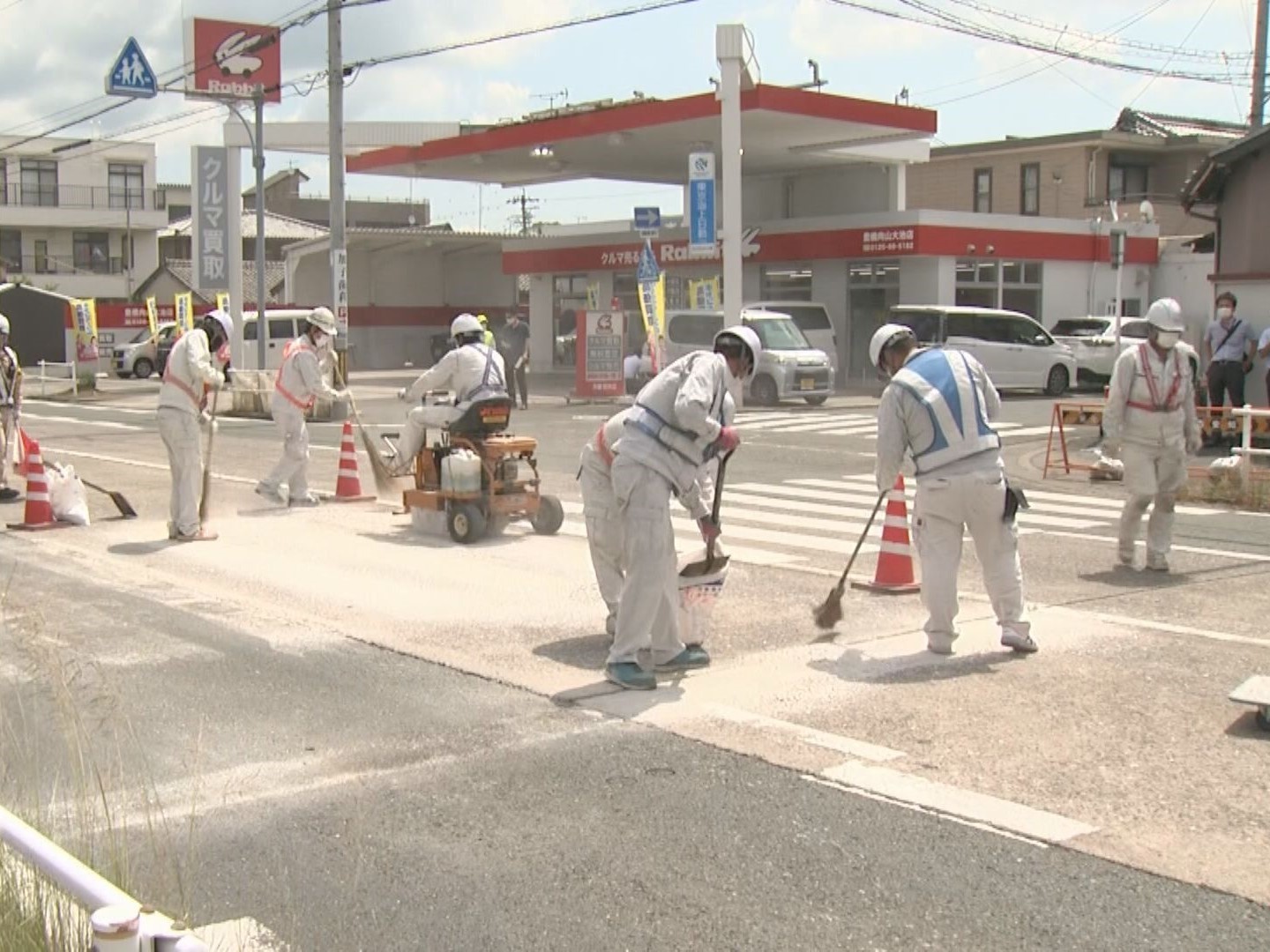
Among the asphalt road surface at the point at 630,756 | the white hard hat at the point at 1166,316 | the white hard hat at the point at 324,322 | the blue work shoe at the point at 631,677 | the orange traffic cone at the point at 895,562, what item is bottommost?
the asphalt road surface at the point at 630,756

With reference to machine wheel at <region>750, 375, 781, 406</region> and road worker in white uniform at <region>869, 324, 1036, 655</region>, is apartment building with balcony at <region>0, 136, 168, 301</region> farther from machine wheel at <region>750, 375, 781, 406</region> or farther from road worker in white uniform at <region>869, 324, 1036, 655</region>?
road worker in white uniform at <region>869, 324, 1036, 655</region>

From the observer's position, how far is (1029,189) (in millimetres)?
47844

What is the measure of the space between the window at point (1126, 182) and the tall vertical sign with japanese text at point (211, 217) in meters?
27.8

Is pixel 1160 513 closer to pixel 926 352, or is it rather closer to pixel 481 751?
pixel 926 352

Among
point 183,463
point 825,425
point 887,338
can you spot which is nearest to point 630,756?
point 887,338

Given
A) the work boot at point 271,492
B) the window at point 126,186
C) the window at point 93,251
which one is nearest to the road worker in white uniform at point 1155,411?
the work boot at point 271,492

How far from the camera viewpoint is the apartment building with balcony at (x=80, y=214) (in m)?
63.9

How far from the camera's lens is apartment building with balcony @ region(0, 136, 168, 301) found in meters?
63.9

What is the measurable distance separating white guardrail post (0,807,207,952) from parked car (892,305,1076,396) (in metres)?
29.2

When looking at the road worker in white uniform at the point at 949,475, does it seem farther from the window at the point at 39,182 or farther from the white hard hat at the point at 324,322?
the window at the point at 39,182

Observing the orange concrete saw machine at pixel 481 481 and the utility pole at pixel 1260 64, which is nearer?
the orange concrete saw machine at pixel 481 481

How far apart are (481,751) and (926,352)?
3.22 meters

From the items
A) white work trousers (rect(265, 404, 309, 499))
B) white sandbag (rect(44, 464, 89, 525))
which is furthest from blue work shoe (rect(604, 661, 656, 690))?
white work trousers (rect(265, 404, 309, 499))

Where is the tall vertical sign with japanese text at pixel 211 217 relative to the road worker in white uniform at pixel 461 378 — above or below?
above
